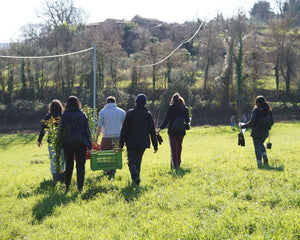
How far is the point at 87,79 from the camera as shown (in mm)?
42938

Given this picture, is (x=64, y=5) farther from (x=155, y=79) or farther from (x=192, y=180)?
(x=192, y=180)

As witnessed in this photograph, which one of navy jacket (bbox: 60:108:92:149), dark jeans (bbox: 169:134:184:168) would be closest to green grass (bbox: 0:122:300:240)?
dark jeans (bbox: 169:134:184:168)

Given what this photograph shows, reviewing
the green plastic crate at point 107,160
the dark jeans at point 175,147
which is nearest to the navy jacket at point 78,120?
the green plastic crate at point 107,160

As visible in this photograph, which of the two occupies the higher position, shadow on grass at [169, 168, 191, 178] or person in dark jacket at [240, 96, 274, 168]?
person in dark jacket at [240, 96, 274, 168]

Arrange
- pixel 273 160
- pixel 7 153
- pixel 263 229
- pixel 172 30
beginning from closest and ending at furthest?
pixel 263 229 < pixel 273 160 < pixel 7 153 < pixel 172 30

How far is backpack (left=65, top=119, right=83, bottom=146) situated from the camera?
674cm

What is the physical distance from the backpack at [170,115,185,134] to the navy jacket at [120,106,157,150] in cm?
125

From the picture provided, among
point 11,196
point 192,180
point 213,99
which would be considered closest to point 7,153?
point 11,196

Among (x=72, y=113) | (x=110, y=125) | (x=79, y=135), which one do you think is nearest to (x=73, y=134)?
(x=79, y=135)

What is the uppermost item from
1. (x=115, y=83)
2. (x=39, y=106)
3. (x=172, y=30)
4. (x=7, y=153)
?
(x=172, y=30)

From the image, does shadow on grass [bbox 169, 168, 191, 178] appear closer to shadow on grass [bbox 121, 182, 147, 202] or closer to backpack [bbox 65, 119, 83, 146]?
shadow on grass [bbox 121, 182, 147, 202]

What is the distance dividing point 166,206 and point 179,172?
263 cm

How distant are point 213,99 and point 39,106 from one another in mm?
22000

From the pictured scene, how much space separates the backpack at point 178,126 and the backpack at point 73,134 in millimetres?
2570
